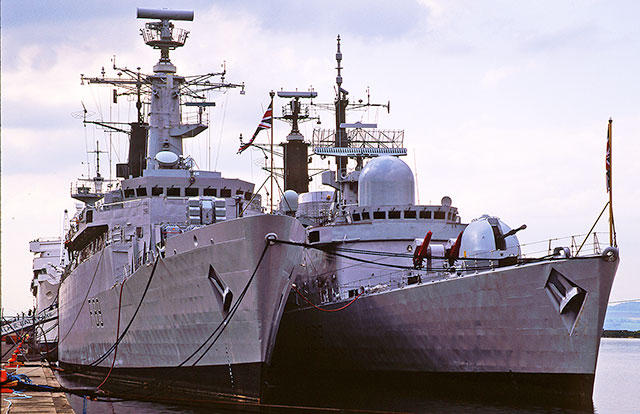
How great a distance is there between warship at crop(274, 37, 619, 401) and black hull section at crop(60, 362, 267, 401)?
3.02m

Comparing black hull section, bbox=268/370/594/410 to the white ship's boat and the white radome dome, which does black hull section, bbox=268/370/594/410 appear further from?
the white ship's boat

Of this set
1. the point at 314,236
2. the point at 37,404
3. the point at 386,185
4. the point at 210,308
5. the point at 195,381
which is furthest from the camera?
the point at 314,236

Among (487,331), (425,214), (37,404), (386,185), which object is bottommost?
(37,404)

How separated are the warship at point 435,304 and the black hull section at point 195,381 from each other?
3.02m

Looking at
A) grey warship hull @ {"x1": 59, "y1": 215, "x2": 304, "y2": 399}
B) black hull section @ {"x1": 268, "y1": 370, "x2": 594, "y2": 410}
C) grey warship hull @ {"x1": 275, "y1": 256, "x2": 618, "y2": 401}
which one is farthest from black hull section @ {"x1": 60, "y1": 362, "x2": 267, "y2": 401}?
grey warship hull @ {"x1": 275, "y1": 256, "x2": 618, "y2": 401}

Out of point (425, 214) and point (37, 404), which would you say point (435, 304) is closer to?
point (425, 214)

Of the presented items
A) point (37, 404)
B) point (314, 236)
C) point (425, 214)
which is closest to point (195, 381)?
point (37, 404)

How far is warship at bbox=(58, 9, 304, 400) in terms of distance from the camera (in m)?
16.8

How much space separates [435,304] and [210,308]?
19.0 feet

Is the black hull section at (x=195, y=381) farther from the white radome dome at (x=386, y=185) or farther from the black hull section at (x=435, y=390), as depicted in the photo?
the white radome dome at (x=386, y=185)

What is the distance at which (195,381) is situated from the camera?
18.2 metres

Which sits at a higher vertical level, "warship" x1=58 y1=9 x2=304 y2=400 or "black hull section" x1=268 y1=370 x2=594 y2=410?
"warship" x1=58 y1=9 x2=304 y2=400

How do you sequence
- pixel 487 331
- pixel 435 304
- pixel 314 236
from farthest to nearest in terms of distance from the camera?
pixel 314 236 < pixel 435 304 < pixel 487 331

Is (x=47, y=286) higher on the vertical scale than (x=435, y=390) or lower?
higher
